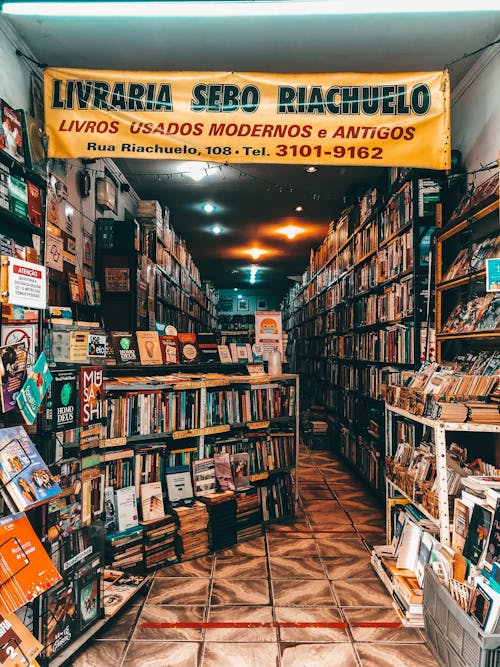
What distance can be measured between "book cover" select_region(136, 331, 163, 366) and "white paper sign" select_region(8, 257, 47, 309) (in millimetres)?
1642

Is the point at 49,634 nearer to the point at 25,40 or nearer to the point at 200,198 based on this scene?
the point at 25,40

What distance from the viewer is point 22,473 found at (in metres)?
1.88

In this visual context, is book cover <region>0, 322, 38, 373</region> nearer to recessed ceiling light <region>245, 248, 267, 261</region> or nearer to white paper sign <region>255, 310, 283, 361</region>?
white paper sign <region>255, 310, 283, 361</region>

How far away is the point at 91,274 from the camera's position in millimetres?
4625

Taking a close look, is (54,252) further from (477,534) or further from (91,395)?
(477,534)

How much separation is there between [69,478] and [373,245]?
376cm

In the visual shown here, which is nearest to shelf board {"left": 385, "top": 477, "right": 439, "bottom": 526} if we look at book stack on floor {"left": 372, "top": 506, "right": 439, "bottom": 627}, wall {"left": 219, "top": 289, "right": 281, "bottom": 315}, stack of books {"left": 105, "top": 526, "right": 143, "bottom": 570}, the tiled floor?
book stack on floor {"left": 372, "top": 506, "right": 439, "bottom": 627}

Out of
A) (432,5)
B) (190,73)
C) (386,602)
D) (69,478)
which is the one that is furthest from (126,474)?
(432,5)

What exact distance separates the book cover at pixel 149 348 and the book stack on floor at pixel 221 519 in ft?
3.64

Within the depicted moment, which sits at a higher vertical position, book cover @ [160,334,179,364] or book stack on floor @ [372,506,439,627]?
book cover @ [160,334,179,364]

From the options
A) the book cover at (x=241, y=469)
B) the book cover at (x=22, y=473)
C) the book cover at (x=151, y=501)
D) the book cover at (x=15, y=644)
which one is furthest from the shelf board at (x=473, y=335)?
the book cover at (x=15, y=644)

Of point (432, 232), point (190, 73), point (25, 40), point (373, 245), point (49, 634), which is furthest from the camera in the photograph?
point (373, 245)

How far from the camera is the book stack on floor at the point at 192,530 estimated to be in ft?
11.1

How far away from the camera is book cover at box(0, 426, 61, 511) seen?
1810mm
